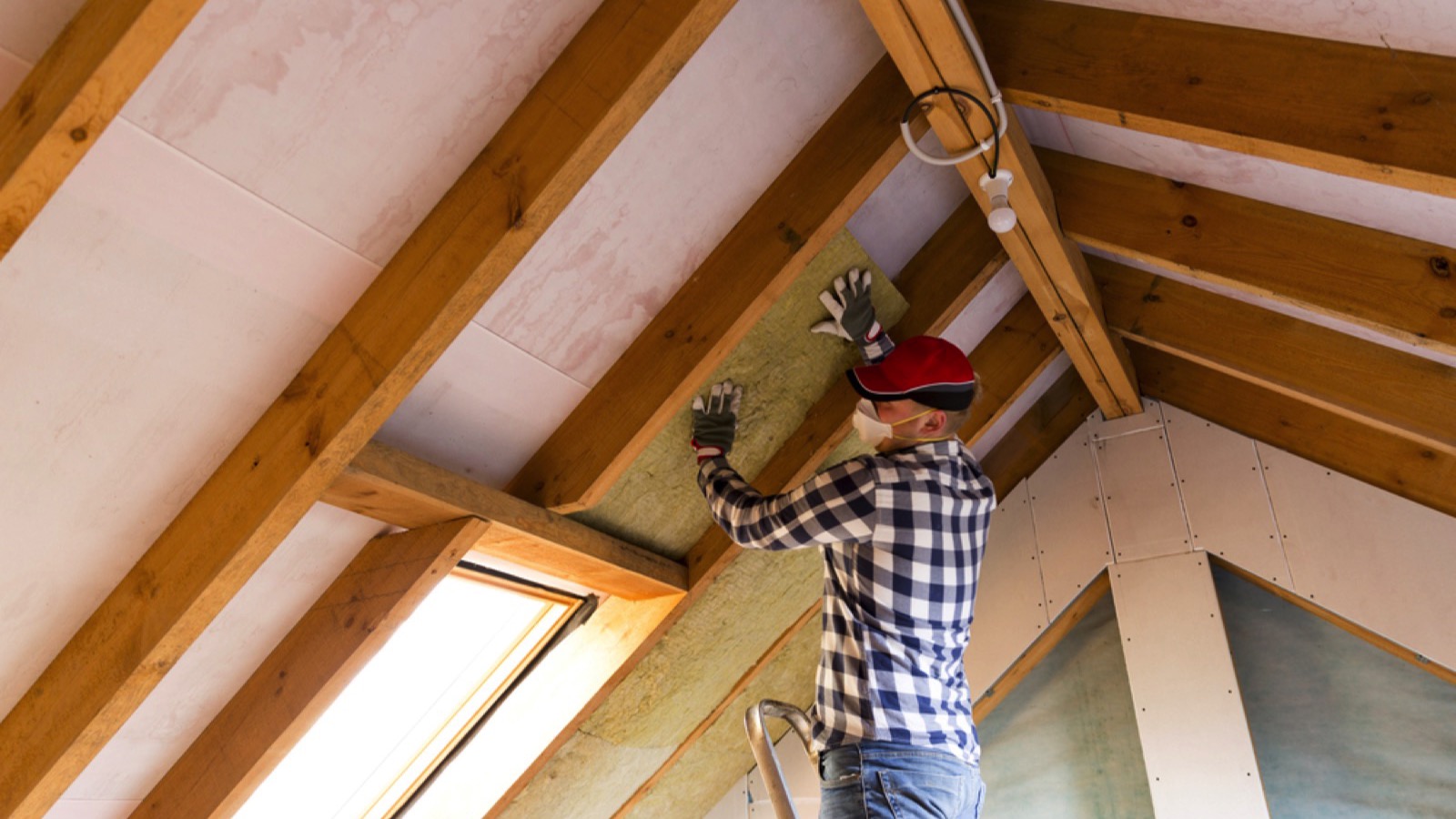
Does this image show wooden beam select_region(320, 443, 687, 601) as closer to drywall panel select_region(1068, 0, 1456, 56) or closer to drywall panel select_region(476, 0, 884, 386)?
drywall panel select_region(476, 0, 884, 386)

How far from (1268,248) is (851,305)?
2.96ft

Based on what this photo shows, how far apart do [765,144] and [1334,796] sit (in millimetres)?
2754

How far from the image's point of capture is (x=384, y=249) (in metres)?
1.60

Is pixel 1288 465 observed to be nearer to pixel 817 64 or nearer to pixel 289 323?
pixel 817 64

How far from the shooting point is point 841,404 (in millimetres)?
2662

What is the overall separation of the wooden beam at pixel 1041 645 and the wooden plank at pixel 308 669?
91.9 inches

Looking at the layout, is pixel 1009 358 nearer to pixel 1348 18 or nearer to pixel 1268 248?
pixel 1268 248

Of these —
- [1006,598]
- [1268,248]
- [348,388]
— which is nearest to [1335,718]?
[1006,598]

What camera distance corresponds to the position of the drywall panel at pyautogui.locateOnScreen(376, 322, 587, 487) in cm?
190

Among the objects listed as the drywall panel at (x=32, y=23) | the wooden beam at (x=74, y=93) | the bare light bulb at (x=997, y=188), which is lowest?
the wooden beam at (x=74, y=93)

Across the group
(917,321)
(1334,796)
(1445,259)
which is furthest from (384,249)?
(1334,796)

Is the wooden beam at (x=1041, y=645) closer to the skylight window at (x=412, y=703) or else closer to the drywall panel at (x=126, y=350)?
the skylight window at (x=412, y=703)

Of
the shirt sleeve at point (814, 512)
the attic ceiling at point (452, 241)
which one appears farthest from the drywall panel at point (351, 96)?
the shirt sleeve at point (814, 512)

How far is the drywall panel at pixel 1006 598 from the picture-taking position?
3650 millimetres
